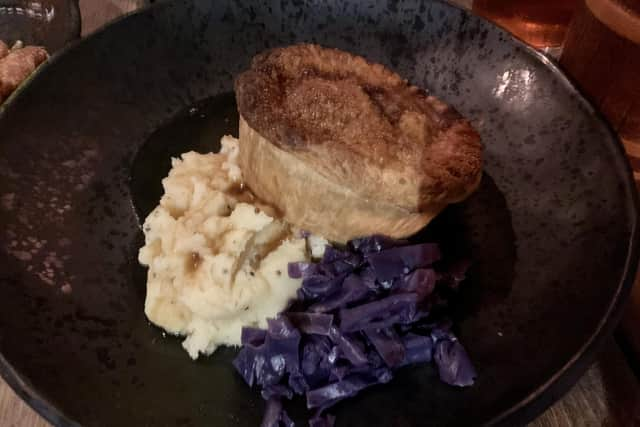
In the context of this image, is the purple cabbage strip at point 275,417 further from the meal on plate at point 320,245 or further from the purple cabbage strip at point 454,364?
the purple cabbage strip at point 454,364

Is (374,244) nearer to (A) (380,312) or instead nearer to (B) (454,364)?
(A) (380,312)

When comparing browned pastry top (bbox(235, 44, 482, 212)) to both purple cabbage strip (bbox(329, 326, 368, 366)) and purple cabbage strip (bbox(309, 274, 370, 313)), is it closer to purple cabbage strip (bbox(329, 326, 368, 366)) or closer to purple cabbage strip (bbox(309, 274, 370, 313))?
purple cabbage strip (bbox(309, 274, 370, 313))

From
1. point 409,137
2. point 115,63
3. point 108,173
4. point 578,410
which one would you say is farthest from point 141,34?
point 578,410

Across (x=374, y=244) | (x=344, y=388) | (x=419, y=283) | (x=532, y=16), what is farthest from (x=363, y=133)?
(x=532, y=16)

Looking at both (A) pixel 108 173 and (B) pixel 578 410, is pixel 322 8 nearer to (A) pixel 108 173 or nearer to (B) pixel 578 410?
(A) pixel 108 173

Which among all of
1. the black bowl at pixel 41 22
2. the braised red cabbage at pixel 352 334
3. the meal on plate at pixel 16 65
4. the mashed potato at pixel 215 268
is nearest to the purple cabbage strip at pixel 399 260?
the braised red cabbage at pixel 352 334

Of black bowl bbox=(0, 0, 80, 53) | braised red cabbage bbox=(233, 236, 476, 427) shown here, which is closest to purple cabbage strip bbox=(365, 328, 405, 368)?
braised red cabbage bbox=(233, 236, 476, 427)
